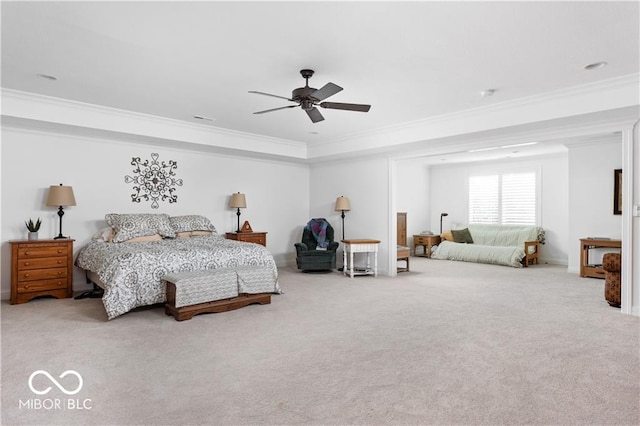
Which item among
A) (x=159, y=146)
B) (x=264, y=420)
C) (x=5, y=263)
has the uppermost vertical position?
(x=159, y=146)

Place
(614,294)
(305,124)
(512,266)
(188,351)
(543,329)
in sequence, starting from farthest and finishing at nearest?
(512,266), (305,124), (614,294), (543,329), (188,351)

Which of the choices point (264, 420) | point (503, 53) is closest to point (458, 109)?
point (503, 53)

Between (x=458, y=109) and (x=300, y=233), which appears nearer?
(x=458, y=109)

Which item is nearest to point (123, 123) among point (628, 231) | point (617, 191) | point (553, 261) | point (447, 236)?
point (628, 231)

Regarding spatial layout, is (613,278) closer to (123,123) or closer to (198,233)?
(198,233)

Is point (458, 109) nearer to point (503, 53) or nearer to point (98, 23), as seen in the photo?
point (503, 53)

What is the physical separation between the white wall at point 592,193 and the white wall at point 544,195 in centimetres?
122

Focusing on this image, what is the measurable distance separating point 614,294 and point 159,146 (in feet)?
21.5

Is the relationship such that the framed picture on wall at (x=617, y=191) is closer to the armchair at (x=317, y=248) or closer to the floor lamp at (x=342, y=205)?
the floor lamp at (x=342, y=205)

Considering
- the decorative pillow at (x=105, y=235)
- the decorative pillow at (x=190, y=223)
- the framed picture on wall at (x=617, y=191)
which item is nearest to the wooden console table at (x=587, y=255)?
the framed picture on wall at (x=617, y=191)

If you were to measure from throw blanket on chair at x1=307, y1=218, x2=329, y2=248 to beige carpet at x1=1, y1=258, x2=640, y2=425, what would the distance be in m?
2.68

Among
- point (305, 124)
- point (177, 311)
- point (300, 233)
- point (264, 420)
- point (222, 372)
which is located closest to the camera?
point (264, 420)

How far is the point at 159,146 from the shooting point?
20.9 feet

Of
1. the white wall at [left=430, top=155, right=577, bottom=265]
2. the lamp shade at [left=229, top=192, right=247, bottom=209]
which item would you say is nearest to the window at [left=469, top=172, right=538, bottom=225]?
the white wall at [left=430, top=155, right=577, bottom=265]
